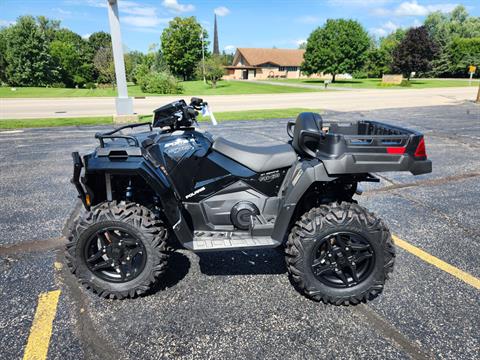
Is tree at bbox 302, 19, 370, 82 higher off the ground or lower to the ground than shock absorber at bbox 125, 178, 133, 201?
higher

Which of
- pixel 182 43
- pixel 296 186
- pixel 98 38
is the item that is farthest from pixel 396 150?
pixel 98 38

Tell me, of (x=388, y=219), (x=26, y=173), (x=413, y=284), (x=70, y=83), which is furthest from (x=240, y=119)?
(x=70, y=83)

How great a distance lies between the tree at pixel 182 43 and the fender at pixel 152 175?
63356 mm

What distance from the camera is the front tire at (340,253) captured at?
2572 millimetres

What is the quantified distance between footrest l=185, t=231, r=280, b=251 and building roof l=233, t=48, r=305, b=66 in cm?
8704

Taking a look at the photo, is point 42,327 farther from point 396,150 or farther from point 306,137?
point 396,150

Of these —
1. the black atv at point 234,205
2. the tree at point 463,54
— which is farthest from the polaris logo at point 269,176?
the tree at point 463,54

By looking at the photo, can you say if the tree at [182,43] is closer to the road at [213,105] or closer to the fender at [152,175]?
the road at [213,105]

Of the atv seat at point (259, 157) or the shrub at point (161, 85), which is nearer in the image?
the atv seat at point (259, 157)

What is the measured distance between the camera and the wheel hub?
262cm

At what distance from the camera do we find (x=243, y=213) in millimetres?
2869

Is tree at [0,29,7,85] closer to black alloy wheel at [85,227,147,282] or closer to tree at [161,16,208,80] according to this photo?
tree at [161,16,208,80]

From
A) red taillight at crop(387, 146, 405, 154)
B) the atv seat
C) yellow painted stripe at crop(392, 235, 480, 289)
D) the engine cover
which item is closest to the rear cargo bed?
red taillight at crop(387, 146, 405, 154)

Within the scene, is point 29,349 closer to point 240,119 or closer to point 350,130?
point 350,130
